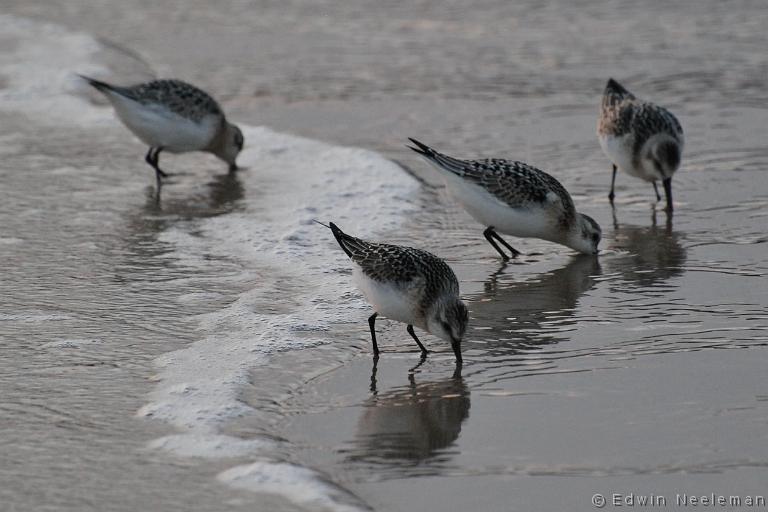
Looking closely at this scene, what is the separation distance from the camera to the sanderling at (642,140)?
907cm

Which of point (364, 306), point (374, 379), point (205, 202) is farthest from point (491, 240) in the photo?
point (205, 202)

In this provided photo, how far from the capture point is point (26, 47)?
15328 millimetres

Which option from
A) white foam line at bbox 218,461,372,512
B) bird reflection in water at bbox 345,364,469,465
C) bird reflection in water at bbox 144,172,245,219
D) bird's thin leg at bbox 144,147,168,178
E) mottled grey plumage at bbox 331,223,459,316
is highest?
mottled grey plumage at bbox 331,223,459,316

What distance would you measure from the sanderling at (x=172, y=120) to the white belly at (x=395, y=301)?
13.8 ft

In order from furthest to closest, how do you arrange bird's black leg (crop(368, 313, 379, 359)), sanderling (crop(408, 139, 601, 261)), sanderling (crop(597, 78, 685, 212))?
sanderling (crop(597, 78, 685, 212)) → sanderling (crop(408, 139, 601, 261)) → bird's black leg (crop(368, 313, 379, 359))

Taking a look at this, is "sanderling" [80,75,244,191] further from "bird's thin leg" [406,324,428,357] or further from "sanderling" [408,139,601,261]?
"bird's thin leg" [406,324,428,357]

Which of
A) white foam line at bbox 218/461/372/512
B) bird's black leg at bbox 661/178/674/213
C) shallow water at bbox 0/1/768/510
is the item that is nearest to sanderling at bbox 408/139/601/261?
shallow water at bbox 0/1/768/510

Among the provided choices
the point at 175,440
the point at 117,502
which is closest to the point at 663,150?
the point at 175,440

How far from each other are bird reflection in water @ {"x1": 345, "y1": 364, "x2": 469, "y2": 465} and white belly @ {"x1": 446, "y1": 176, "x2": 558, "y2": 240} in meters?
2.10

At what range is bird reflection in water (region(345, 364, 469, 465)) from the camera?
5.23 meters

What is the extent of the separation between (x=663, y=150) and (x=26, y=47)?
916 centimetres

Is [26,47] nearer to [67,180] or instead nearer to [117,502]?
[67,180]

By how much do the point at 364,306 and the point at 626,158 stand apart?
2.99m

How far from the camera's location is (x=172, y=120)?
33.7 feet
